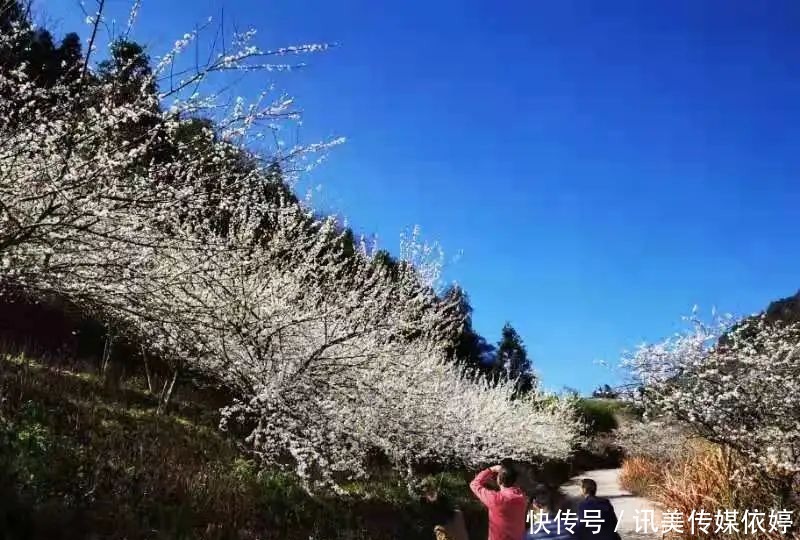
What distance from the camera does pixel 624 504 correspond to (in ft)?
48.7

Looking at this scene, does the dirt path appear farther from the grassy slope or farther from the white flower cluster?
the grassy slope

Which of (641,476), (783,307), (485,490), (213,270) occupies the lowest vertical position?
(485,490)

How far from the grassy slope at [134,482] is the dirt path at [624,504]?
389cm

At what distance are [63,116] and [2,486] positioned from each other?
2.46 m

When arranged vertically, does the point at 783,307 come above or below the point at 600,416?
above

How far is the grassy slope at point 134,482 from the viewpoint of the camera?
531cm

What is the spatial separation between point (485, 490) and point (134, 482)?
10.9 feet

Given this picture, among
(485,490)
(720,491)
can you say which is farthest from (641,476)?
(485,490)

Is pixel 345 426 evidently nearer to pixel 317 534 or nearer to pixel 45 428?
pixel 317 534

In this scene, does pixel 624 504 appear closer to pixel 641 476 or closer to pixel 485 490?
pixel 641 476

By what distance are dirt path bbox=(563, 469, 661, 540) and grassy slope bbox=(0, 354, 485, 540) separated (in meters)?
3.89

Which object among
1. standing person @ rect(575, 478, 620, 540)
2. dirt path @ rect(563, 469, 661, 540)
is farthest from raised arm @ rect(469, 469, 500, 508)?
dirt path @ rect(563, 469, 661, 540)

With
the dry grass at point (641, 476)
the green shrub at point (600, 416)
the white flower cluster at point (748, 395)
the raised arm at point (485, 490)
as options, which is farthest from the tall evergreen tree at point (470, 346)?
the raised arm at point (485, 490)

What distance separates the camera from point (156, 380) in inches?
500
